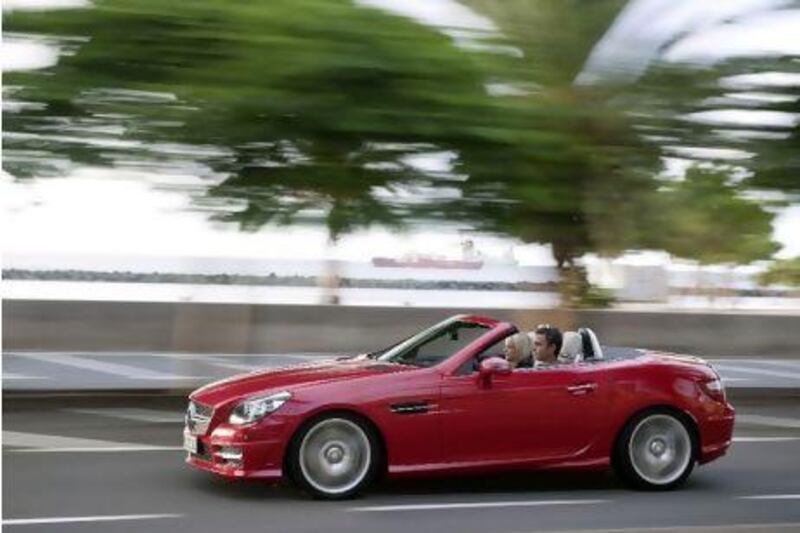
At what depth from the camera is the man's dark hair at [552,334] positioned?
25.2ft

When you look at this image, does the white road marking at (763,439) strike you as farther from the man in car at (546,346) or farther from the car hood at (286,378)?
the car hood at (286,378)

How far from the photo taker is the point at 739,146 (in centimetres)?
295

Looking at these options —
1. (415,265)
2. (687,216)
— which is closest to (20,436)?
(415,265)

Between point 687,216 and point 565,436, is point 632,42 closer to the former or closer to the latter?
point 687,216

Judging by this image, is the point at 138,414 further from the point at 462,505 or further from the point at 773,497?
the point at 773,497

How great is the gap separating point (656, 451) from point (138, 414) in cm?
540

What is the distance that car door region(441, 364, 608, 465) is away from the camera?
812 cm

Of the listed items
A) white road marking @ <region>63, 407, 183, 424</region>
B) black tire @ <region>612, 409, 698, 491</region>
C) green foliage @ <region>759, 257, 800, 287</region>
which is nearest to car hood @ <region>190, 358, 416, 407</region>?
black tire @ <region>612, 409, 698, 491</region>

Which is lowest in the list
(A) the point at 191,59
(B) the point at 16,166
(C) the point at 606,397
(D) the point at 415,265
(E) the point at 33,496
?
(E) the point at 33,496

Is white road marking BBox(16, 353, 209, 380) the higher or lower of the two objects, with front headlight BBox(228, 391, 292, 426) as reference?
lower

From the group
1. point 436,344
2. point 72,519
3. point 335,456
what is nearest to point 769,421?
point 436,344

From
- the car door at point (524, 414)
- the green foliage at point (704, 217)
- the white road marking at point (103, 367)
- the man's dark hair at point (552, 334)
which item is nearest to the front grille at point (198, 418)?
the car door at point (524, 414)

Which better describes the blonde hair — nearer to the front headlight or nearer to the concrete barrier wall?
the front headlight

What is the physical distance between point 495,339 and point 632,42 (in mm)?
5518
